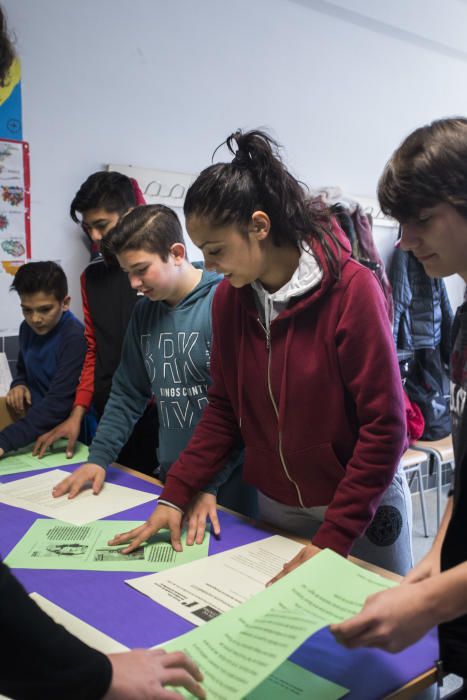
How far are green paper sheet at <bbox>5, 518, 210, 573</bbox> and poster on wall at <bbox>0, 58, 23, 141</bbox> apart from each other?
1673 mm

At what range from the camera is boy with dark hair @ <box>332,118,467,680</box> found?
0.68 meters

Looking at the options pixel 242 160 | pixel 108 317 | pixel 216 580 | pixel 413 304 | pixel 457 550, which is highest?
pixel 242 160

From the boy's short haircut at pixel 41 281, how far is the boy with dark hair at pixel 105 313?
9 centimetres

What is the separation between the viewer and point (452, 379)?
102cm

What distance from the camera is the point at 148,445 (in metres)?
2.13

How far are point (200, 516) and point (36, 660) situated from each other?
707 millimetres

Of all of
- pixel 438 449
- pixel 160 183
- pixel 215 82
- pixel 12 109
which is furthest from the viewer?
pixel 438 449

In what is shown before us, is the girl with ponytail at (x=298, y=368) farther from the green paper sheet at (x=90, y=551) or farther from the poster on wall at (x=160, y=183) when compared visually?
the poster on wall at (x=160, y=183)

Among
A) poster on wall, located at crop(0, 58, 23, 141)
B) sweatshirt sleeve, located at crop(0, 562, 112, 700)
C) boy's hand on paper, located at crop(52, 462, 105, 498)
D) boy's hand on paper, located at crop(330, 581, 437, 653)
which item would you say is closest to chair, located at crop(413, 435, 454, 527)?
boy's hand on paper, located at crop(52, 462, 105, 498)

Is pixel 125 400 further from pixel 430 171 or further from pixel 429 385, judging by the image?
pixel 429 385

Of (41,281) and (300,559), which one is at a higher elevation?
(41,281)

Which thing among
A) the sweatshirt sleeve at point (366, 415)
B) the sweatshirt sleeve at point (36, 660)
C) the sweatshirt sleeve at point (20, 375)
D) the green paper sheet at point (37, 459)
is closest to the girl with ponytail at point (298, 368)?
the sweatshirt sleeve at point (366, 415)

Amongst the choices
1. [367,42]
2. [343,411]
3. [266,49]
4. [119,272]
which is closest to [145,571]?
[343,411]

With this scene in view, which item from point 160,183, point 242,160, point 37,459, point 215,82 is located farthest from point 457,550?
point 215,82
